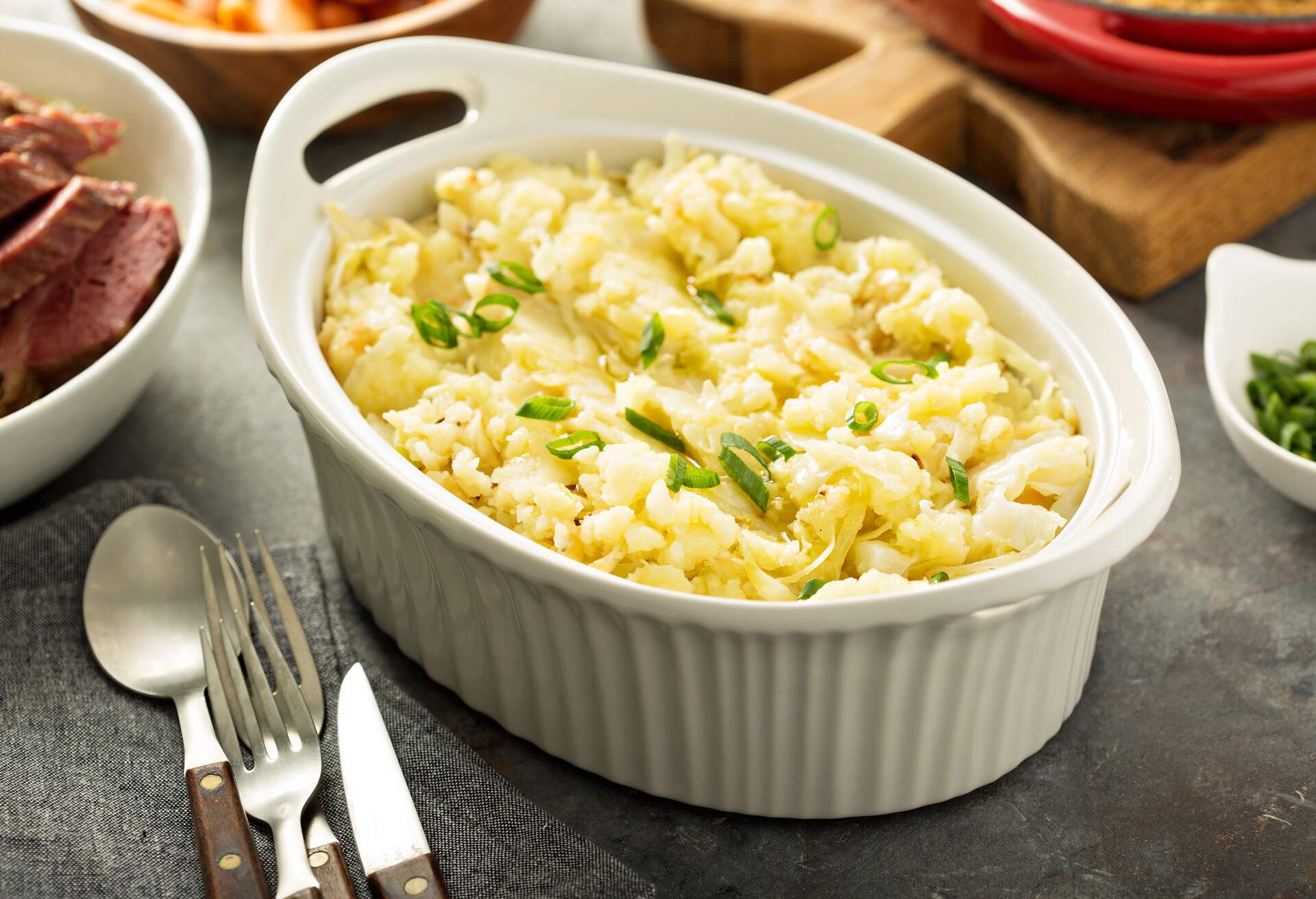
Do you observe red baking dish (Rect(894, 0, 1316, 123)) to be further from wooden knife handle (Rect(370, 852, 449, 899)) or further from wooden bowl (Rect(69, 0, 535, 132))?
wooden knife handle (Rect(370, 852, 449, 899))

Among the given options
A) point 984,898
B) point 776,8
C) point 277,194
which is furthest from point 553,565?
point 776,8

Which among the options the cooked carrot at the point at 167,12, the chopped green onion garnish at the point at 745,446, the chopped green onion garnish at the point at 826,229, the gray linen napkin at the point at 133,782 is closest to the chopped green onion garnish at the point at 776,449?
the chopped green onion garnish at the point at 745,446

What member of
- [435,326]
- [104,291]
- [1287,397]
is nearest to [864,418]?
[435,326]

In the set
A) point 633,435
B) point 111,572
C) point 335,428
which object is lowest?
point 111,572

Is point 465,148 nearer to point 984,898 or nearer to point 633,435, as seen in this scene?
point 633,435

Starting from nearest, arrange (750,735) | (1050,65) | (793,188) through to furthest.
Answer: (750,735) < (793,188) < (1050,65)

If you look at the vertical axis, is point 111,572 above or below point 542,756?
above
